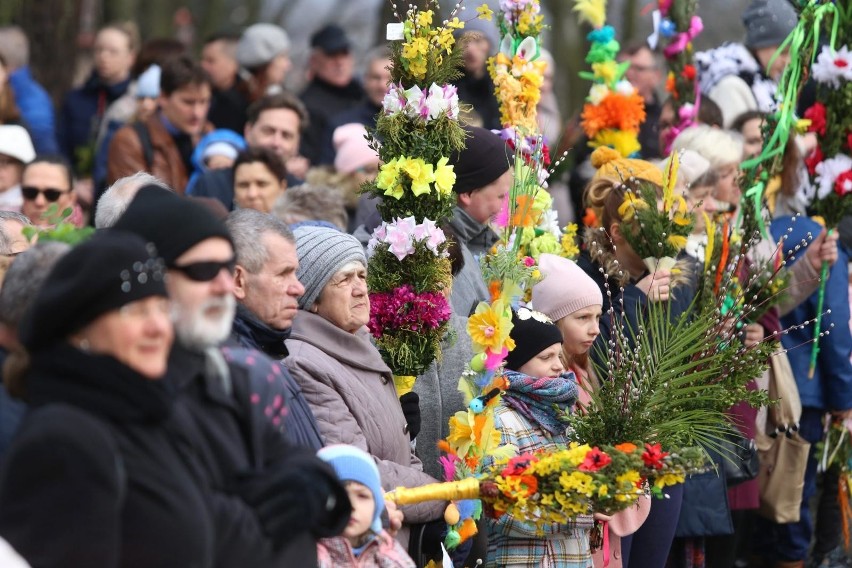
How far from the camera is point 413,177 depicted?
5457mm

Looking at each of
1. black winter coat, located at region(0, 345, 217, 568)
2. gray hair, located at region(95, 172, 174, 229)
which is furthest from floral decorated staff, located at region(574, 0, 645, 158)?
black winter coat, located at region(0, 345, 217, 568)

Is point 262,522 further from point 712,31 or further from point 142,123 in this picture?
point 712,31

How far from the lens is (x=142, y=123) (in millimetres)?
8922

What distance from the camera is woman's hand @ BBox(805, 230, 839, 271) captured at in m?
7.93

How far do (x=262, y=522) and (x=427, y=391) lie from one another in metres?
2.61

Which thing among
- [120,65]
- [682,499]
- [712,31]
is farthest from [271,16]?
[682,499]

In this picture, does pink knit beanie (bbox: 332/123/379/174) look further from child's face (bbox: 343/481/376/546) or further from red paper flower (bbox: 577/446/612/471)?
child's face (bbox: 343/481/376/546)

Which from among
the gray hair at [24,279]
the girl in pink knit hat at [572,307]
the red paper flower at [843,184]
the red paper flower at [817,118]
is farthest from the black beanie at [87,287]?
the red paper flower at [817,118]

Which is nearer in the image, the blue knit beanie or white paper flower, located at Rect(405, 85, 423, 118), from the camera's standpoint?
the blue knit beanie

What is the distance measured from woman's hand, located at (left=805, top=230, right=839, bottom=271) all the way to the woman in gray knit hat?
3.38 m

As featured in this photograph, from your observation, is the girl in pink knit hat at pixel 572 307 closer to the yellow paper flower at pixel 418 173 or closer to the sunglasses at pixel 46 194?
the yellow paper flower at pixel 418 173

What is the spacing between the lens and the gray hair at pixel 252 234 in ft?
16.0

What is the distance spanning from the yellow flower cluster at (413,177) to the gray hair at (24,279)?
5.99 ft

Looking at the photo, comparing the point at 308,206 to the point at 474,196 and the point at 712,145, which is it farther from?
the point at 712,145
